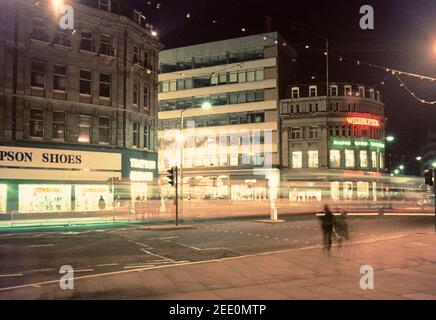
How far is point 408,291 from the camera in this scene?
10.1 m

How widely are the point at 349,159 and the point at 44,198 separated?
46.0 m

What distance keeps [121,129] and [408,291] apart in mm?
32805

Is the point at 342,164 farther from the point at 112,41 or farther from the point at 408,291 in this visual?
the point at 408,291

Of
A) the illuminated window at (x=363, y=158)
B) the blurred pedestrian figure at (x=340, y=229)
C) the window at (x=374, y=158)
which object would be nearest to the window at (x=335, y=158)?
the illuminated window at (x=363, y=158)

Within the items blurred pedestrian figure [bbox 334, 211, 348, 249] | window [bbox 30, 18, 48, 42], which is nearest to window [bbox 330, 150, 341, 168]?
window [bbox 30, 18, 48, 42]

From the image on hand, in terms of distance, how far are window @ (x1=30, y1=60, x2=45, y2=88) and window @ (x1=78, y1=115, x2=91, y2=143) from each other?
387cm

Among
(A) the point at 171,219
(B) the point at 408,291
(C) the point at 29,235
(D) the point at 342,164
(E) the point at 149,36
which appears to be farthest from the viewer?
(D) the point at 342,164

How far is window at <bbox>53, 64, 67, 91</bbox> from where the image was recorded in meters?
37.2

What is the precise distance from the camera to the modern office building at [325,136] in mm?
68062

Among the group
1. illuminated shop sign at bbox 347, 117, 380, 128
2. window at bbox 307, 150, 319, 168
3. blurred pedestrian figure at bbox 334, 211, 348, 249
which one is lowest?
blurred pedestrian figure at bbox 334, 211, 348, 249

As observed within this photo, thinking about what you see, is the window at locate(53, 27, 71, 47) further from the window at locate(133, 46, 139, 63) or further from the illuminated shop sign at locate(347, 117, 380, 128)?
the illuminated shop sign at locate(347, 117, 380, 128)

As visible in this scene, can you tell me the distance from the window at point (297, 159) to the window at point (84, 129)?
122ft

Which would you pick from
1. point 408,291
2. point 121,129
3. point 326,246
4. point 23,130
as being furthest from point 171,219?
point 408,291

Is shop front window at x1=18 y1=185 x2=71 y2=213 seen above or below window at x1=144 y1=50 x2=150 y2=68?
below
